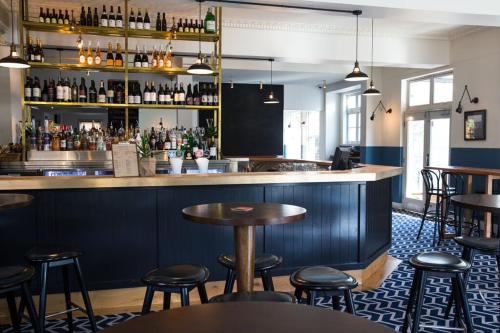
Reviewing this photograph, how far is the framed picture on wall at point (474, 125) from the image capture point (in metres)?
7.59

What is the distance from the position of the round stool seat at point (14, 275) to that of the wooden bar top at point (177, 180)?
1.07m

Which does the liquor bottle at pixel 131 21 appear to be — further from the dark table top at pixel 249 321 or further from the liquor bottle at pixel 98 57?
the dark table top at pixel 249 321

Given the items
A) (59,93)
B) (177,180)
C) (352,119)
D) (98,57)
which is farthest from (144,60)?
(352,119)

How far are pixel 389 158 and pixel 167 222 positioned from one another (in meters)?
7.56

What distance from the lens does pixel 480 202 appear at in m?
3.08

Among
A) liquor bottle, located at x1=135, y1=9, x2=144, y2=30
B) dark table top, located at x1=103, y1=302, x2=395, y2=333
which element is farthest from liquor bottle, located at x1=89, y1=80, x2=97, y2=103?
dark table top, located at x1=103, y1=302, x2=395, y2=333

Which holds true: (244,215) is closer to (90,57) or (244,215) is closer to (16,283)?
(16,283)

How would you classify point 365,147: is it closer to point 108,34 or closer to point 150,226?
point 108,34

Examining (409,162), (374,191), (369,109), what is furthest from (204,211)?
(369,109)

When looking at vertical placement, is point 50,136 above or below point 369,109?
below

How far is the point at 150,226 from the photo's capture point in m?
3.83

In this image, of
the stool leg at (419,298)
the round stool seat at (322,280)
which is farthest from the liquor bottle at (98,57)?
the stool leg at (419,298)

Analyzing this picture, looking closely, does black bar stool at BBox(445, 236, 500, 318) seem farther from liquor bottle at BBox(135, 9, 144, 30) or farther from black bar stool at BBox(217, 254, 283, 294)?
liquor bottle at BBox(135, 9, 144, 30)

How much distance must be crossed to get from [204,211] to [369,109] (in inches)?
348
